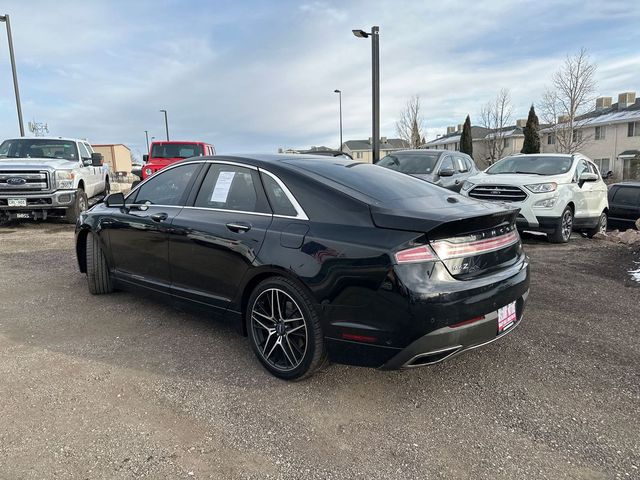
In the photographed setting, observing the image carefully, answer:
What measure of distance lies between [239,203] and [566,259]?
5646 mm

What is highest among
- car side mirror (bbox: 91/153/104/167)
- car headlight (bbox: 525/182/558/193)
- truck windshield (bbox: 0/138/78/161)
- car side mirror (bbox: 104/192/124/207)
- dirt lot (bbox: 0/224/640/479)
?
truck windshield (bbox: 0/138/78/161)

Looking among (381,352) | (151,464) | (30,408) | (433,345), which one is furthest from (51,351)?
(433,345)

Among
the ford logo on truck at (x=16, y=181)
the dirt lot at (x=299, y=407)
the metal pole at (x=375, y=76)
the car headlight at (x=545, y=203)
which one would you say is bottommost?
the dirt lot at (x=299, y=407)

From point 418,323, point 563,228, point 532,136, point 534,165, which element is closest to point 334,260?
point 418,323

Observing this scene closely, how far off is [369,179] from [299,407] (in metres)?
1.74

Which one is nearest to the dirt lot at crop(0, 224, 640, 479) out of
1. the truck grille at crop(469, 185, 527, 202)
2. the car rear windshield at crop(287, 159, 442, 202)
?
the car rear windshield at crop(287, 159, 442, 202)

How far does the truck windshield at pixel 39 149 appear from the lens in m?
10.9

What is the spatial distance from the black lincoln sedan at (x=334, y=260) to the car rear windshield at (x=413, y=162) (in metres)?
6.41

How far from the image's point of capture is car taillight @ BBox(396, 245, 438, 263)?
2752 mm

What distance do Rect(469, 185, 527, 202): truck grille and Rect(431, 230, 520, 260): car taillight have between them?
18.0 ft

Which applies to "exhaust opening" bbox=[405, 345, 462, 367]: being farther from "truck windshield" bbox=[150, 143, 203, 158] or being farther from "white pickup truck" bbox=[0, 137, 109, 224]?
"truck windshield" bbox=[150, 143, 203, 158]

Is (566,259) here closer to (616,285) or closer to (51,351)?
(616,285)

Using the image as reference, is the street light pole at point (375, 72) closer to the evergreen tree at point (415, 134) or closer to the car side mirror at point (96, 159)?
the car side mirror at point (96, 159)

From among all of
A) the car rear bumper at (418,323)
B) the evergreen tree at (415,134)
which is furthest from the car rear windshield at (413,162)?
the evergreen tree at (415,134)
